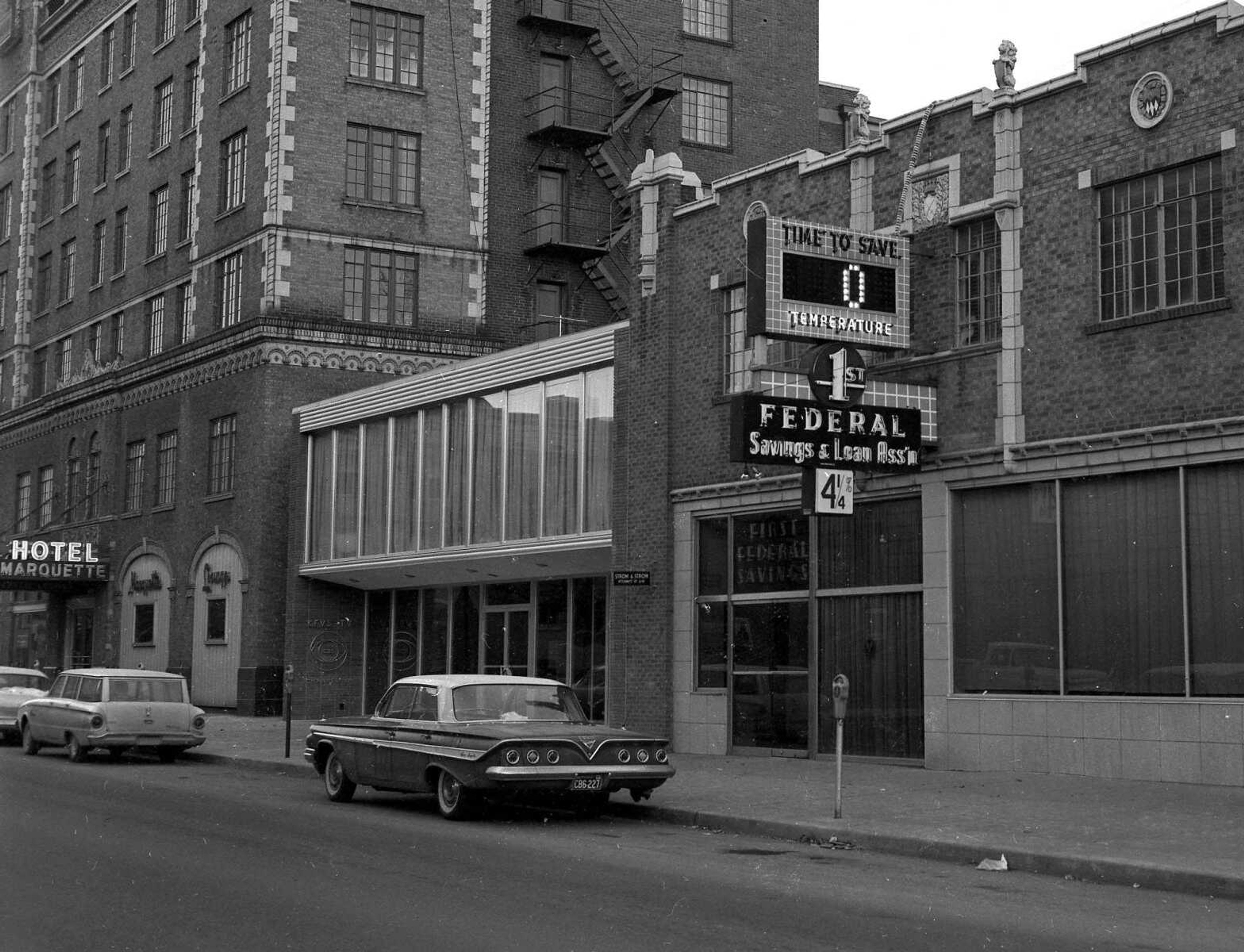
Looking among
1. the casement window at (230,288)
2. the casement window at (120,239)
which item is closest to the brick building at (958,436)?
the casement window at (230,288)

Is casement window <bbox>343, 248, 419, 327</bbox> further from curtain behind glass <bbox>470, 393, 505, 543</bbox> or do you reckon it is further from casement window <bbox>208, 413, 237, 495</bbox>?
curtain behind glass <bbox>470, 393, 505, 543</bbox>

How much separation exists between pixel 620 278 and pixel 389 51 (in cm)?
781

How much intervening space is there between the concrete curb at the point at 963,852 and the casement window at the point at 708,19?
29797mm

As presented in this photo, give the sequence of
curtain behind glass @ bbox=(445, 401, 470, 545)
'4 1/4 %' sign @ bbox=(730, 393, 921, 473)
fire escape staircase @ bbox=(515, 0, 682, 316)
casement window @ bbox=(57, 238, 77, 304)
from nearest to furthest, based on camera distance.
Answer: '4 1/4 %' sign @ bbox=(730, 393, 921, 473), curtain behind glass @ bbox=(445, 401, 470, 545), fire escape staircase @ bbox=(515, 0, 682, 316), casement window @ bbox=(57, 238, 77, 304)

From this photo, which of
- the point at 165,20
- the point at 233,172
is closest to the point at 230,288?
the point at 233,172

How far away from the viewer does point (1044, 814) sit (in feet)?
49.6

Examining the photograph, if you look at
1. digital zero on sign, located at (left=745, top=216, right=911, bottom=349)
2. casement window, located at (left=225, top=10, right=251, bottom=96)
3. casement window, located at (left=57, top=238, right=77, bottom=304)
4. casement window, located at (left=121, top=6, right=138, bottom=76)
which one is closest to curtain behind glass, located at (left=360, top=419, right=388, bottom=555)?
casement window, located at (left=225, top=10, right=251, bottom=96)

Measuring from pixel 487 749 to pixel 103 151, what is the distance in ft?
126

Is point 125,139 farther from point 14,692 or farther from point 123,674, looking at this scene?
point 123,674

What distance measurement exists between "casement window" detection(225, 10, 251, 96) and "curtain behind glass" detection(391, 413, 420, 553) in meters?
11.6

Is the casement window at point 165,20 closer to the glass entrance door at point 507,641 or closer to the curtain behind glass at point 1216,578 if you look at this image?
the glass entrance door at point 507,641

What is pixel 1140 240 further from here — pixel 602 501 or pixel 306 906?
pixel 306 906

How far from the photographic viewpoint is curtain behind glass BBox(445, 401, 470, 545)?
1188 inches

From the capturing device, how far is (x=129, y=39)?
155 ft
